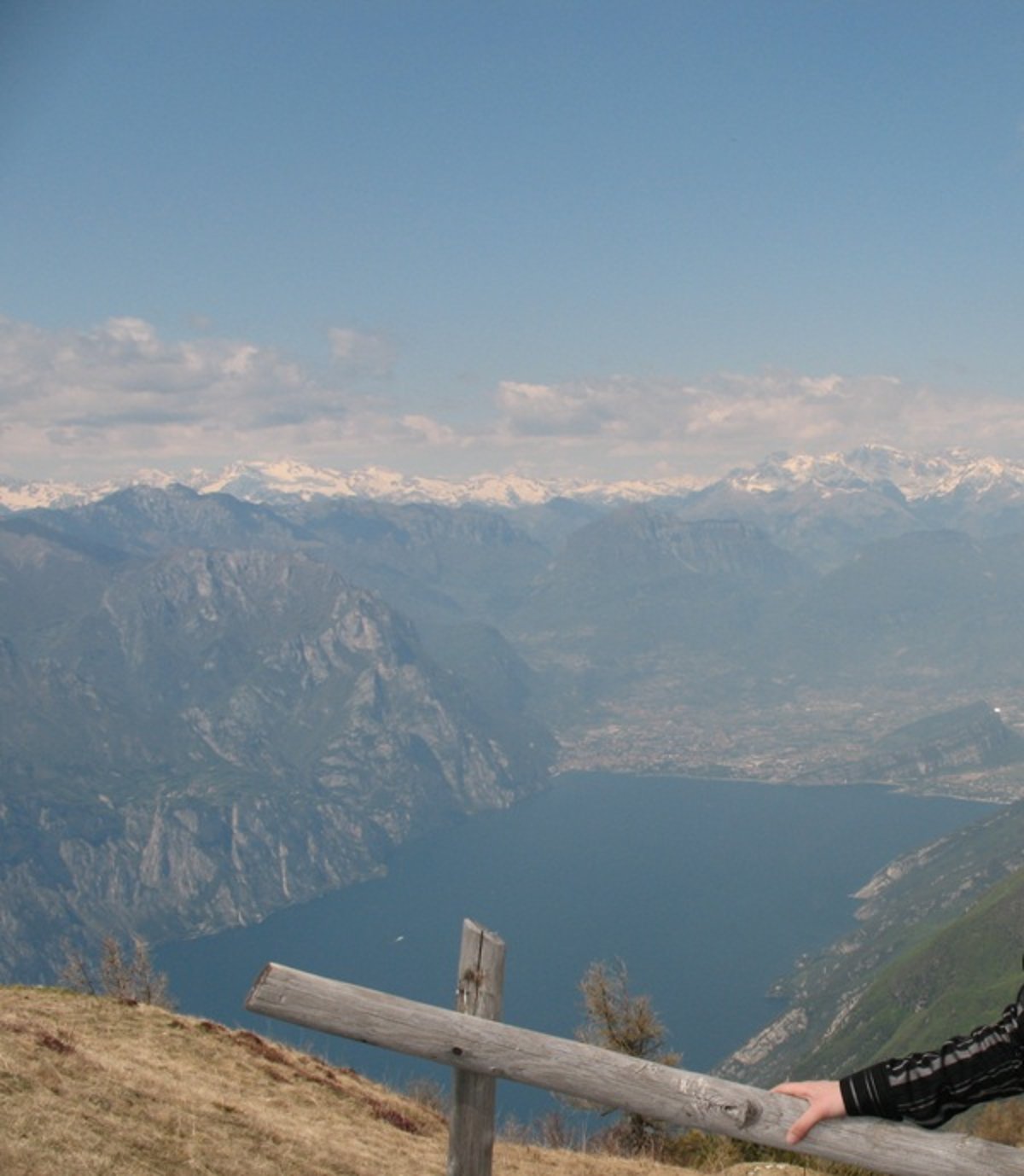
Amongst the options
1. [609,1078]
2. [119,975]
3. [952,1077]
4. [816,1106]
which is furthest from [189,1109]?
[119,975]

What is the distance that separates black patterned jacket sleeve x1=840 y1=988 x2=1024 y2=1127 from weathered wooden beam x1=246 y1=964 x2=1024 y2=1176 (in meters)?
0.36

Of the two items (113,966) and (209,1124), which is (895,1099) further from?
(113,966)

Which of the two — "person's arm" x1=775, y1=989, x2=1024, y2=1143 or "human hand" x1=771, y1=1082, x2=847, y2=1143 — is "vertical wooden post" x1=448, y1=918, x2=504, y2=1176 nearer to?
"human hand" x1=771, y1=1082, x2=847, y2=1143

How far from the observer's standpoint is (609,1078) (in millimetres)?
6895

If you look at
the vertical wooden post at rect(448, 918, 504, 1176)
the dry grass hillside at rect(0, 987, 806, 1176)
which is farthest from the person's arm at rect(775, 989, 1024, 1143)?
the dry grass hillside at rect(0, 987, 806, 1176)

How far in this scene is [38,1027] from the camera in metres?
21.0

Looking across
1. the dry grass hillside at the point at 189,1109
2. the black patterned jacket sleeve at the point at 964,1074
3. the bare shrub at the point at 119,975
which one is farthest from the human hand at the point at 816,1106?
the bare shrub at the point at 119,975

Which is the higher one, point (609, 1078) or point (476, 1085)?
point (609, 1078)

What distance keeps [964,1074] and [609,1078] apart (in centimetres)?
239

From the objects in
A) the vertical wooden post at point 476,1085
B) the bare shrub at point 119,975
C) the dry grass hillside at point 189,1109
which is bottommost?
the bare shrub at point 119,975

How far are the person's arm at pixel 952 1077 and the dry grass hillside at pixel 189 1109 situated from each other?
9.30 meters

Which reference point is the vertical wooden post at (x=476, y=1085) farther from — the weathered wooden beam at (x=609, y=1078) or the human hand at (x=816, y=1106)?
the human hand at (x=816, y=1106)

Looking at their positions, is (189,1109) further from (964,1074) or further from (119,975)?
(119,975)

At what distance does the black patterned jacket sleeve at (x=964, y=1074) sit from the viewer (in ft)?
18.2
